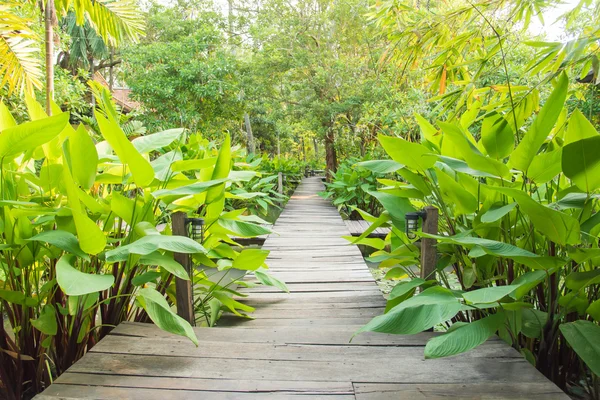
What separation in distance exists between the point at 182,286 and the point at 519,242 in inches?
54.1

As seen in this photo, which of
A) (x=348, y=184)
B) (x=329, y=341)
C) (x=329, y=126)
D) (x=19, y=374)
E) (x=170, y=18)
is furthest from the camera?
(x=170, y=18)

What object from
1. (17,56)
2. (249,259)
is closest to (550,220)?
(249,259)

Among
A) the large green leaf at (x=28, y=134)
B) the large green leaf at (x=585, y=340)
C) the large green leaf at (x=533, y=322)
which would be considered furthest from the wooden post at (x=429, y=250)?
the large green leaf at (x=28, y=134)

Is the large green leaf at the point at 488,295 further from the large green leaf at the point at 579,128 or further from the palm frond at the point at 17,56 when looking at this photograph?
the palm frond at the point at 17,56

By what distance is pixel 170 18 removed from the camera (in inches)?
537

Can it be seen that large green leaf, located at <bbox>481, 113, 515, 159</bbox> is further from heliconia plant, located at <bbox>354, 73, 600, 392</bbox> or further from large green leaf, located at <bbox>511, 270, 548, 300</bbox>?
large green leaf, located at <bbox>511, 270, 548, 300</bbox>

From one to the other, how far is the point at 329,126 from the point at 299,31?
9.10 ft

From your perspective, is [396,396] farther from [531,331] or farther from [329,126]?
[329,126]

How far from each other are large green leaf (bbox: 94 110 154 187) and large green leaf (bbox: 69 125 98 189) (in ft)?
0.23

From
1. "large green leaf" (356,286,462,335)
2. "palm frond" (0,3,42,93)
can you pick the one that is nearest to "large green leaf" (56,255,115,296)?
"large green leaf" (356,286,462,335)

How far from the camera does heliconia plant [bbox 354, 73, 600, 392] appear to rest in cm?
104

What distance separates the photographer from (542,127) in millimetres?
1217

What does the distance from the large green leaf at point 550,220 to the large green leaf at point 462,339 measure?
0.90 feet

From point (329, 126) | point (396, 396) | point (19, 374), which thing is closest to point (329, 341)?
point (396, 396)
